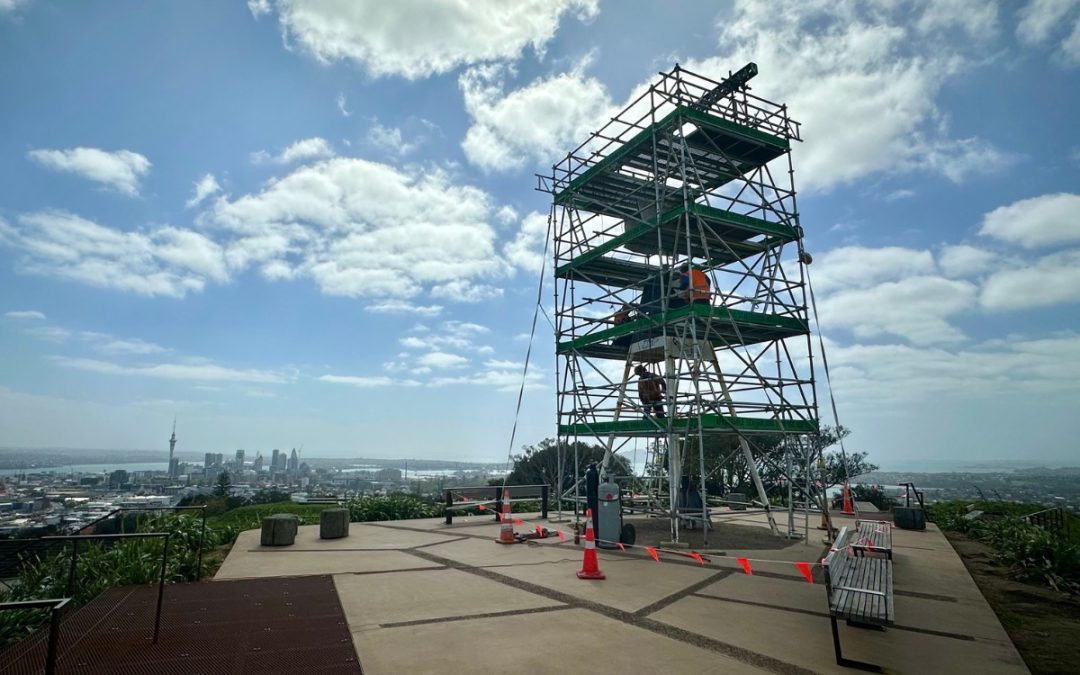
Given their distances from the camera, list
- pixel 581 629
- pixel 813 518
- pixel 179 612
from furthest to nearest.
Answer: pixel 813 518
pixel 179 612
pixel 581 629

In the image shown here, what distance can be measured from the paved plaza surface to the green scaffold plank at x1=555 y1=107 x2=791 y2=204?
9.81m

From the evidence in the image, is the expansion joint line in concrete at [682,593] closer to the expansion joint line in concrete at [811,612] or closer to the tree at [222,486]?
the expansion joint line in concrete at [811,612]

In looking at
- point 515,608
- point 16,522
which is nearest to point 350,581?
point 515,608

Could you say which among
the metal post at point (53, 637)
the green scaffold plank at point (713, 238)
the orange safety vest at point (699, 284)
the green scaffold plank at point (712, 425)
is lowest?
the metal post at point (53, 637)

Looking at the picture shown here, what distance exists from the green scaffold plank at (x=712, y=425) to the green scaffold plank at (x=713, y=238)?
4.03 m

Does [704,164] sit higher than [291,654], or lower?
higher

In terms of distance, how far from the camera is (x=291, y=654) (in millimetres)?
5051

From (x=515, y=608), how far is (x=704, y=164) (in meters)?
13.6

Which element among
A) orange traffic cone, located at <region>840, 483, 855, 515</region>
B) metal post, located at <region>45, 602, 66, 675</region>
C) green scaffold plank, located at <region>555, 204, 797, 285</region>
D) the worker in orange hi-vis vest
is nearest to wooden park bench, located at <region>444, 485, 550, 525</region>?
green scaffold plank, located at <region>555, 204, 797, 285</region>

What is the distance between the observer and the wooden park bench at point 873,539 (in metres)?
7.97

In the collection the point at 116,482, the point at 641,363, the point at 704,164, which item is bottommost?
the point at 116,482

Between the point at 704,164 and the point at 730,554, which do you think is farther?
the point at 704,164

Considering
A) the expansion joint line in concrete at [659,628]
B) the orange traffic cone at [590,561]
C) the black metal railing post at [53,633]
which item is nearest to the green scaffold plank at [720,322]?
the orange traffic cone at [590,561]

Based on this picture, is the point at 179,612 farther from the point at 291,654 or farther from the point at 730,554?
the point at 730,554
